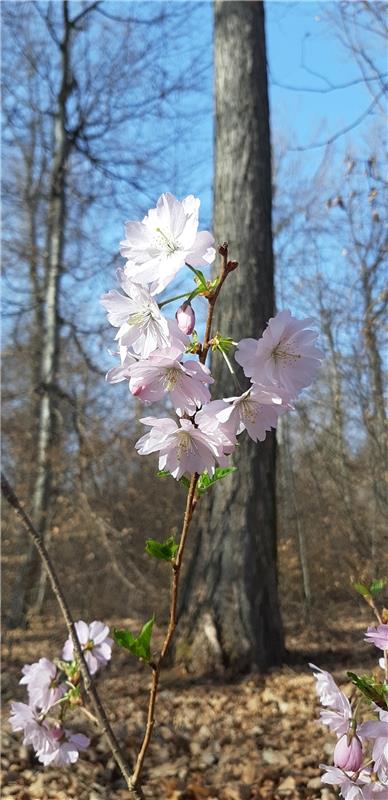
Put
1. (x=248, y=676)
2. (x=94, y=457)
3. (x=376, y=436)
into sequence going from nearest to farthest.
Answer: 1. (x=248, y=676)
2. (x=376, y=436)
3. (x=94, y=457)

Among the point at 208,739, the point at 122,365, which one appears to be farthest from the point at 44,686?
the point at 208,739

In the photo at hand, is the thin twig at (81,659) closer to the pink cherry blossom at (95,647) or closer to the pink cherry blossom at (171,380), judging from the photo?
the pink cherry blossom at (171,380)

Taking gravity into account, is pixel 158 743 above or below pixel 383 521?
below

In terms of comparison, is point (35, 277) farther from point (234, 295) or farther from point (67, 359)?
point (234, 295)

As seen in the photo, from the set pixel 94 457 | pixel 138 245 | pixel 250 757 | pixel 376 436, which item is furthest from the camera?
pixel 94 457

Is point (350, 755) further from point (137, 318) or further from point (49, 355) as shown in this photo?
point (49, 355)

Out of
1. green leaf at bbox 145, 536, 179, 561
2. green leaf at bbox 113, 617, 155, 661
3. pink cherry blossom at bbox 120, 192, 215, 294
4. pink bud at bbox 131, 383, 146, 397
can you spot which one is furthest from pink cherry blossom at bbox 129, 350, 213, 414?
green leaf at bbox 113, 617, 155, 661

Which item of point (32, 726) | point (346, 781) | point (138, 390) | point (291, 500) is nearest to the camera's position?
point (138, 390)

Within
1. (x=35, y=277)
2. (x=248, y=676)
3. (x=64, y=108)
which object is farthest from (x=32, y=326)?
(x=248, y=676)
